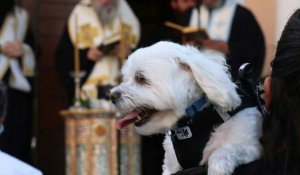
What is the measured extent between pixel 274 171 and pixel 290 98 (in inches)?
8.0

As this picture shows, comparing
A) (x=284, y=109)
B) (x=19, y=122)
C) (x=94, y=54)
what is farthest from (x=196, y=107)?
(x=19, y=122)

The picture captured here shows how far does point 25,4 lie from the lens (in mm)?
8016

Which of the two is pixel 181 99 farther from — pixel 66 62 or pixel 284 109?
pixel 66 62

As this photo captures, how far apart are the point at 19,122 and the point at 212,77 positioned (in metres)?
4.76

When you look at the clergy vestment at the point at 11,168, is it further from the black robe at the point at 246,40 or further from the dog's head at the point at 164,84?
the black robe at the point at 246,40

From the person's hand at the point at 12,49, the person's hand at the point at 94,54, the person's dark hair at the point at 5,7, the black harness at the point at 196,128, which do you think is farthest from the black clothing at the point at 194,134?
the person's dark hair at the point at 5,7

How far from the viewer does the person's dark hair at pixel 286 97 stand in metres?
1.86

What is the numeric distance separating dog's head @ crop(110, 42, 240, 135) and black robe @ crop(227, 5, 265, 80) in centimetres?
371

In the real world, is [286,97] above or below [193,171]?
above

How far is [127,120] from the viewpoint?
265 cm

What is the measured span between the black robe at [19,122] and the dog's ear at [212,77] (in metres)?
4.40

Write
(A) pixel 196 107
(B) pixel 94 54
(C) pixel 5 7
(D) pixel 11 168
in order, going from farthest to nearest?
(C) pixel 5 7 → (B) pixel 94 54 → (D) pixel 11 168 → (A) pixel 196 107

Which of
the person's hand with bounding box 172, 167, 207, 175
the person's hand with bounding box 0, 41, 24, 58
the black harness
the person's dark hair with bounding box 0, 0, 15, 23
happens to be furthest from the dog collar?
the person's dark hair with bounding box 0, 0, 15, 23

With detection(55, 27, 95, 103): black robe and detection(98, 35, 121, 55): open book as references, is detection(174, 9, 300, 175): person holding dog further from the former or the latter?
detection(55, 27, 95, 103): black robe
